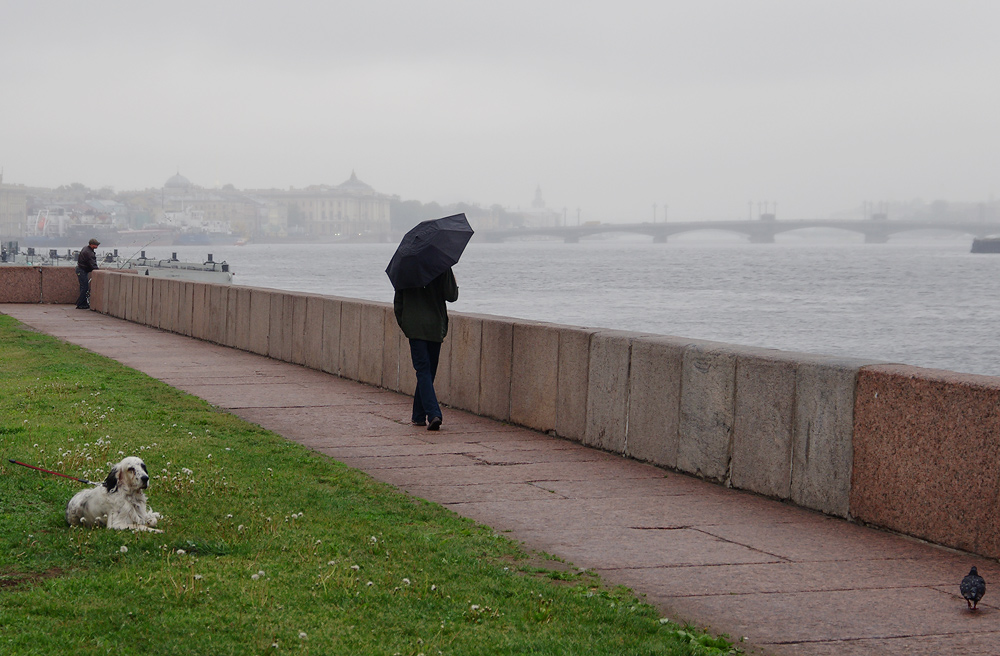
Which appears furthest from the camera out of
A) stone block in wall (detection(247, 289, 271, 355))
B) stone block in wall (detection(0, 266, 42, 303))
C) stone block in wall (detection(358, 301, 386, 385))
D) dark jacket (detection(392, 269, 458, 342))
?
stone block in wall (detection(0, 266, 42, 303))

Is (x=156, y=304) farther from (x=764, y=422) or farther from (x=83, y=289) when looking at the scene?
(x=764, y=422)

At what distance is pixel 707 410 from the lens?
6.80m

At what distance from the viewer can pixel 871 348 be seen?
133 ft

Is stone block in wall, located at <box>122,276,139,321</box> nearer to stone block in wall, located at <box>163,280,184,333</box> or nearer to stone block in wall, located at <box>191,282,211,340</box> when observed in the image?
stone block in wall, located at <box>163,280,184,333</box>

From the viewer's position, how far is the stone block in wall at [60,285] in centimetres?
2634

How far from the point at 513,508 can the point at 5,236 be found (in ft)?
674

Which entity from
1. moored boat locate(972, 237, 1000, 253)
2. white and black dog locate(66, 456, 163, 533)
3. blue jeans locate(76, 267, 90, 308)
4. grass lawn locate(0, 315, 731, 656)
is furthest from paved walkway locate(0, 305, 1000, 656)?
moored boat locate(972, 237, 1000, 253)

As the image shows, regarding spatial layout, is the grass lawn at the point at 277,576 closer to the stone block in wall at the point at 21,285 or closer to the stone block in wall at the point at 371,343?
the stone block in wall at the point at 371,343

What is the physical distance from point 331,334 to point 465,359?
10.2 ft

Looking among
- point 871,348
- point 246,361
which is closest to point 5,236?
point 871,348

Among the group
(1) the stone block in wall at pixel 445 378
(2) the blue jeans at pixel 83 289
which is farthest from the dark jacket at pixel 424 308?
(2) the blue jeans at pixel 83 289

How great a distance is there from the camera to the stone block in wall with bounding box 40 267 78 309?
86.4 ft

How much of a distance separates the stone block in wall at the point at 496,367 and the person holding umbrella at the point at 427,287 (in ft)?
2.15

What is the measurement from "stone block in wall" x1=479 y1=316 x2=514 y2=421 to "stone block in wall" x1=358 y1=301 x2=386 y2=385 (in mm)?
2036
